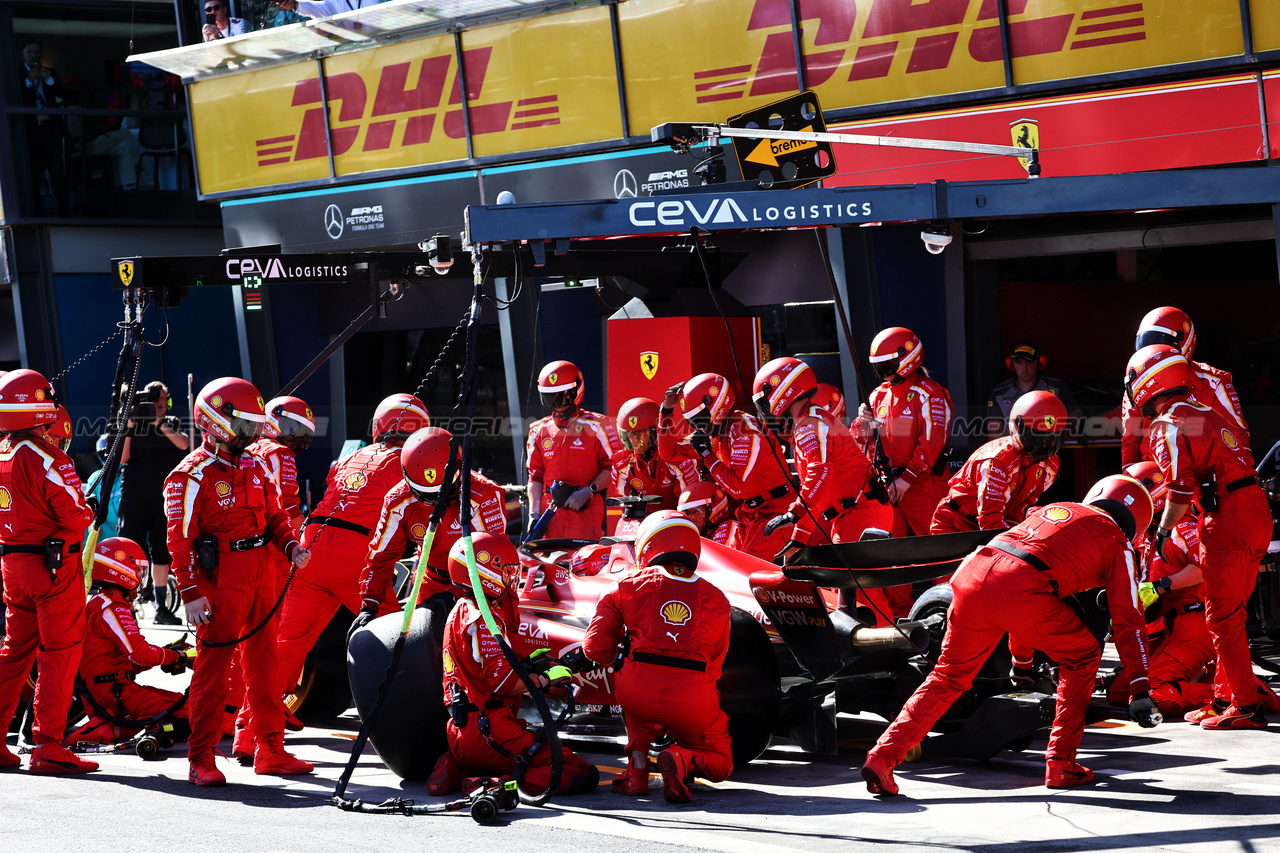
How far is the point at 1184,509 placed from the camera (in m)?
7.91

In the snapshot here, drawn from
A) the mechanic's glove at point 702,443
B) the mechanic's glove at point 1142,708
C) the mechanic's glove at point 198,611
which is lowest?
the mechanic's glove at point 1142,708

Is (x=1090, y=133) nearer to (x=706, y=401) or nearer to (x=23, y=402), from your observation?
(x=706, y=401)

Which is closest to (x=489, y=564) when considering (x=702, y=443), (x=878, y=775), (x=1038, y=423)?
(x=878, y=775)

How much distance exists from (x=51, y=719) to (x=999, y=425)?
832 centimetres

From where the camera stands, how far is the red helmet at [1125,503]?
21.9ft

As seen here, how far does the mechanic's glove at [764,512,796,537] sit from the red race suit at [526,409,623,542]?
1.92 meters

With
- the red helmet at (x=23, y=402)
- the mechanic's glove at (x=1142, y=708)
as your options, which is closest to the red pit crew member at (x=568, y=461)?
the red helmet at (x=23, y=402)

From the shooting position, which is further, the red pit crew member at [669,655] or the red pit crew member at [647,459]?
the red pit crew member at [647,459]

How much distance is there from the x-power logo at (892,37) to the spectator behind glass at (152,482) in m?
5.72

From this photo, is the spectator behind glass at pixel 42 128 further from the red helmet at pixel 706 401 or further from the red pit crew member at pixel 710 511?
the red pit crew member at pixel 710 511

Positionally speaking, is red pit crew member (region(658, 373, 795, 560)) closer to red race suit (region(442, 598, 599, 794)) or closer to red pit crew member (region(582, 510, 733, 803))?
red pit crew member (region(582, 510, 733, 803))

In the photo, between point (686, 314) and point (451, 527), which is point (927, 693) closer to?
point (451, 527)

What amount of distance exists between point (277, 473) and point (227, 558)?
39.1 inches

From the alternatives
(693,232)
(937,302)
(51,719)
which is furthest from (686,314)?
(51,719)
